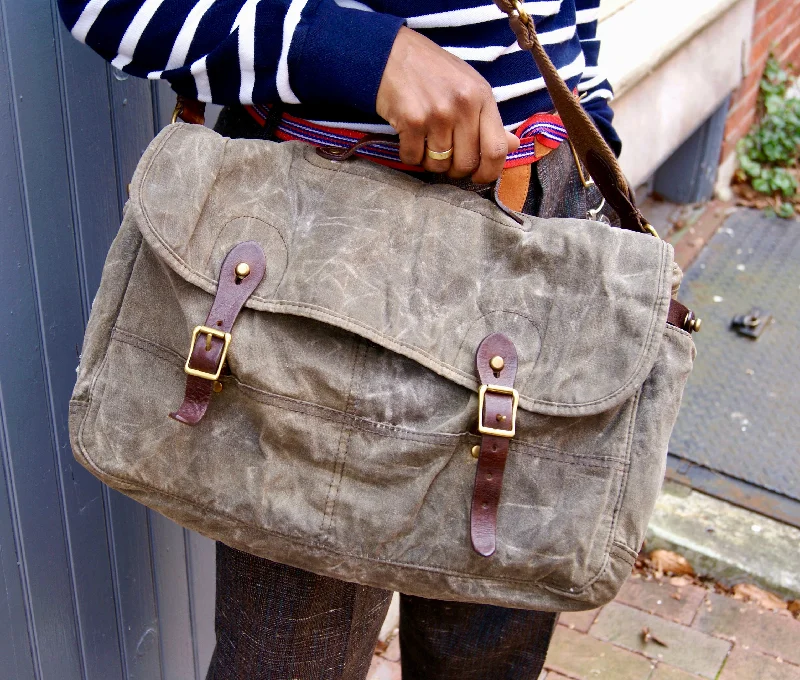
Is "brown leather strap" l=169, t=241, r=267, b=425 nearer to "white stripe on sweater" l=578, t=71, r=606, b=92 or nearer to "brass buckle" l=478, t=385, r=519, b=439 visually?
"brass buckle" l=478, t=385, r=519, b=439

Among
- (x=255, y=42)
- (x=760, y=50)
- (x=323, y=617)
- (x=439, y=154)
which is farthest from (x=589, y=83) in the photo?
(x=760, y=50)

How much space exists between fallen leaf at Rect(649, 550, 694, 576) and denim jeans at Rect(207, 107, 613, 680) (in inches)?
54.5

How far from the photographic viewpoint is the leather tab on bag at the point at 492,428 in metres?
1.19

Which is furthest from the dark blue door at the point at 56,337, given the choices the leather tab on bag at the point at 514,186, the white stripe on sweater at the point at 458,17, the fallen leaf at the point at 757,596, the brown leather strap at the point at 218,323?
the fallen leaf at the point at 757,596

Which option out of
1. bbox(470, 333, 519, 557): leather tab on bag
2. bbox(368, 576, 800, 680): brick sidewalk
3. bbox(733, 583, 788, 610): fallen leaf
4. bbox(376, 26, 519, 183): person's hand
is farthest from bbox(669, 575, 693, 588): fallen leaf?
bbox(376, 26, 519, 183): person's hand

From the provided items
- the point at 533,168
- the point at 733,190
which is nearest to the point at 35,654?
the point at 533,168

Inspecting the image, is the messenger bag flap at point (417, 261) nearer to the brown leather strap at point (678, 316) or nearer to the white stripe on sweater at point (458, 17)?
the brown leather strap at point (678, 316)

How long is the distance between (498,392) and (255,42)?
53 centimetres

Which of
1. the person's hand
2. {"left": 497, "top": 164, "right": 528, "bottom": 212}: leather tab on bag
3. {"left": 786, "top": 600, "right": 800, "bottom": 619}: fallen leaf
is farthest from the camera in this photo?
{"left": 786, "top": 600, "right": 800, "bottom": 619}: fallen leaf

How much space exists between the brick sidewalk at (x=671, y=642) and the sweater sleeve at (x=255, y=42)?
1.80 m

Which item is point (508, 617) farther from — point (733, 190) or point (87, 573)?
point (733, 190)

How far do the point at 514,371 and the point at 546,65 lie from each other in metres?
0.40

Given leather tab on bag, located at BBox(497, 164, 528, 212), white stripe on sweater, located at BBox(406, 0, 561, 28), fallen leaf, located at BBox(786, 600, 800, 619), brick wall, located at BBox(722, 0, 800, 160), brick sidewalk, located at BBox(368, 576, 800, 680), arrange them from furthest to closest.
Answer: brick wall, located at BBox(722, 0, 800, 160), fallen leaf, located at BBox(786, 600, 800, 619), brick sidewalk, located at BBox(368, 576, 800, 680), leather tab on bag, located at BBox(497, 164, 528, 212), white stripe on sweater, located at BBox(406, 0, 561, 28)

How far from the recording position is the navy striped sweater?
1147 mm
